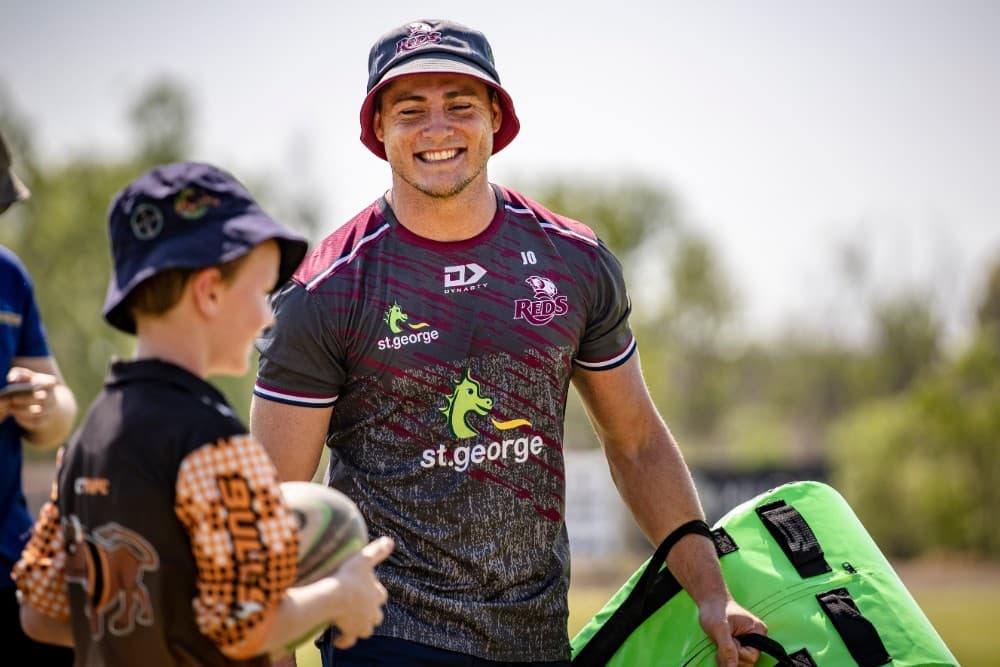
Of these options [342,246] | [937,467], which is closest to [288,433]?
[342,246]

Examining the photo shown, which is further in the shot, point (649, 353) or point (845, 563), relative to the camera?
point (649, 353)

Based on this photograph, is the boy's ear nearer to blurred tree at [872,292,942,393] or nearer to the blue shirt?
the blue shirt

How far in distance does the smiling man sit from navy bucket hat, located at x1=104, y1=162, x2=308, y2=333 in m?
0.97

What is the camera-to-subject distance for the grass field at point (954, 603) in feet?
35.8

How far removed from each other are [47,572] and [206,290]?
2.08 ft

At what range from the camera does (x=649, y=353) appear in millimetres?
31641

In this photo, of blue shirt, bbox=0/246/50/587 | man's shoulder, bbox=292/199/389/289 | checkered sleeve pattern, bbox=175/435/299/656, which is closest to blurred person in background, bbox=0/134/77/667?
blue shirt, bbox=0/246/50/587

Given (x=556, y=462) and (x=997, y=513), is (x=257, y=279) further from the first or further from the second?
(x=997, y=513)

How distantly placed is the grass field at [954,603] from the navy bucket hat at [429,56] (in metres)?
6.45

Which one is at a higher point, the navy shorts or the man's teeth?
the man's teeth

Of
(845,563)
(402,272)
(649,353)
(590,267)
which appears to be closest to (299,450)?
(402,272)

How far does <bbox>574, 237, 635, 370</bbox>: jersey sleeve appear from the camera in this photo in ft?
11.4

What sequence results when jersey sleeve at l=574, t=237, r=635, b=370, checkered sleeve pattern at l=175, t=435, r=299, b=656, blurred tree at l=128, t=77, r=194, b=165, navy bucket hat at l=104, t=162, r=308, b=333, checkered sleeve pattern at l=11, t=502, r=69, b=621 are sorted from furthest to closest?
1. blurred tree at l=128, t=77, r=194, b=165
2. jersey sleeve at l=574, t=237, r=635, b=370
3. checkered sleeve pattern at l=11, t=502, r=69, b=621
4. navy bucket hat at l=104, t=162, r=308, b=333
5. checkered sleeve pattern at l=175, t=435, r=299, b=656

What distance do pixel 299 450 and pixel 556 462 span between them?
0.72 meters
